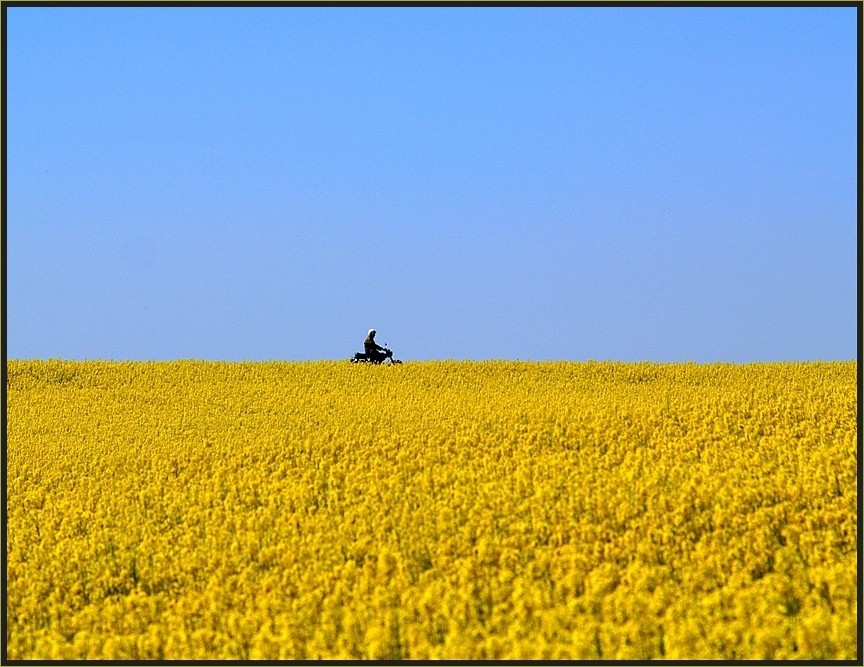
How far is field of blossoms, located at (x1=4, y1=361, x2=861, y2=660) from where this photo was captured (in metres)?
12.5

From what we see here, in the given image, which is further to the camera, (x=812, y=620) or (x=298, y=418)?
(x=298, y=418)

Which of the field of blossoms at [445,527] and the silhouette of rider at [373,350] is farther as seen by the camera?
the silhouette of rider at [373,350]

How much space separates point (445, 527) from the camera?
1548cm

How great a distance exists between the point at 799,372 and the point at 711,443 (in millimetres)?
9731

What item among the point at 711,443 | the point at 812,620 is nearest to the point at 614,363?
the point at 711,443

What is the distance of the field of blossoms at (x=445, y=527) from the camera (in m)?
12.5

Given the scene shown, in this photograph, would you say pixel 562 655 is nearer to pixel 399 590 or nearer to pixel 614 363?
pixel 399 590

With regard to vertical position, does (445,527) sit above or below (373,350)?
below

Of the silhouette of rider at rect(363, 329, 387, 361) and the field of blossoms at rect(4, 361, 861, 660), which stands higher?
the silhouette of rider at rect(363, 329, 387, 361)

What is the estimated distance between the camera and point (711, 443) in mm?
19953

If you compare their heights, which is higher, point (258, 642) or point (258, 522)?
point (258, 522)

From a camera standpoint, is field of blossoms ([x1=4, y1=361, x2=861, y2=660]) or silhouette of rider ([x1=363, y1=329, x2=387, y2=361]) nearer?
field of blossoms ([x1=4, y1=361, x2=861, y2=660])

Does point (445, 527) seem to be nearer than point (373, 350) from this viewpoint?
Yes

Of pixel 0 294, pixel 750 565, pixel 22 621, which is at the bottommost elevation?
pixel 22 621
